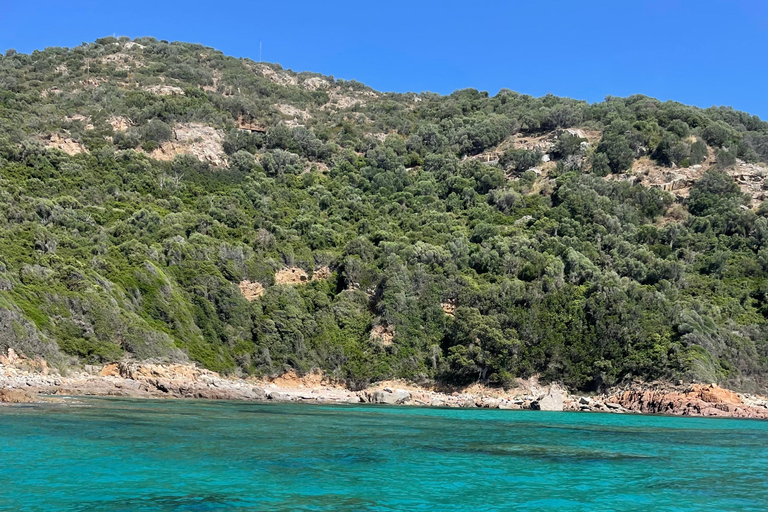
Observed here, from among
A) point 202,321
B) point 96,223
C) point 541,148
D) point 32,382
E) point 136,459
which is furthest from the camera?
point 541,148

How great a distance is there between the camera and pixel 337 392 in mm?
45938

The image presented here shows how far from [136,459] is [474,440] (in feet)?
40.8

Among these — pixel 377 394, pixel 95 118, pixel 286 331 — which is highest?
pixel 95 118

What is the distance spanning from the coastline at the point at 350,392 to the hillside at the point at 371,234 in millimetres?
1187

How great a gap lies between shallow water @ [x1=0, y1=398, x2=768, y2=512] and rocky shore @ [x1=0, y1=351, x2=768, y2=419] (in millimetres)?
7733

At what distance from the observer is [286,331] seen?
49.2 metres

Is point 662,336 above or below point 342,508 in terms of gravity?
above

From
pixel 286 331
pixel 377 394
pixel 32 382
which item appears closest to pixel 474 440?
pixel 377 394

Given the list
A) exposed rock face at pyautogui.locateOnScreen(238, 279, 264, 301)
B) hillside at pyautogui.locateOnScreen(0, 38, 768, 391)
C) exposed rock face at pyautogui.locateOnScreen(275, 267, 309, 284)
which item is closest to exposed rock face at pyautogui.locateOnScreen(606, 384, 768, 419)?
hillside at pyautogui.locateOnScreen(0, 38, 768, 391)

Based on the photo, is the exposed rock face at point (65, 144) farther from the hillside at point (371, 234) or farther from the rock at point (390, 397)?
the rock at point (390, 397)

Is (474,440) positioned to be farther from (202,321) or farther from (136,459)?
(202,321)

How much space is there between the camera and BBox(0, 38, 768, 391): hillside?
151 feet

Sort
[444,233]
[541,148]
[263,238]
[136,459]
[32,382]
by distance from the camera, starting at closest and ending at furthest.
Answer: [136,459] → [32,382] → [263,238] → [444,233] → [541,148]

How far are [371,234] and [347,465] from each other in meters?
49.9
